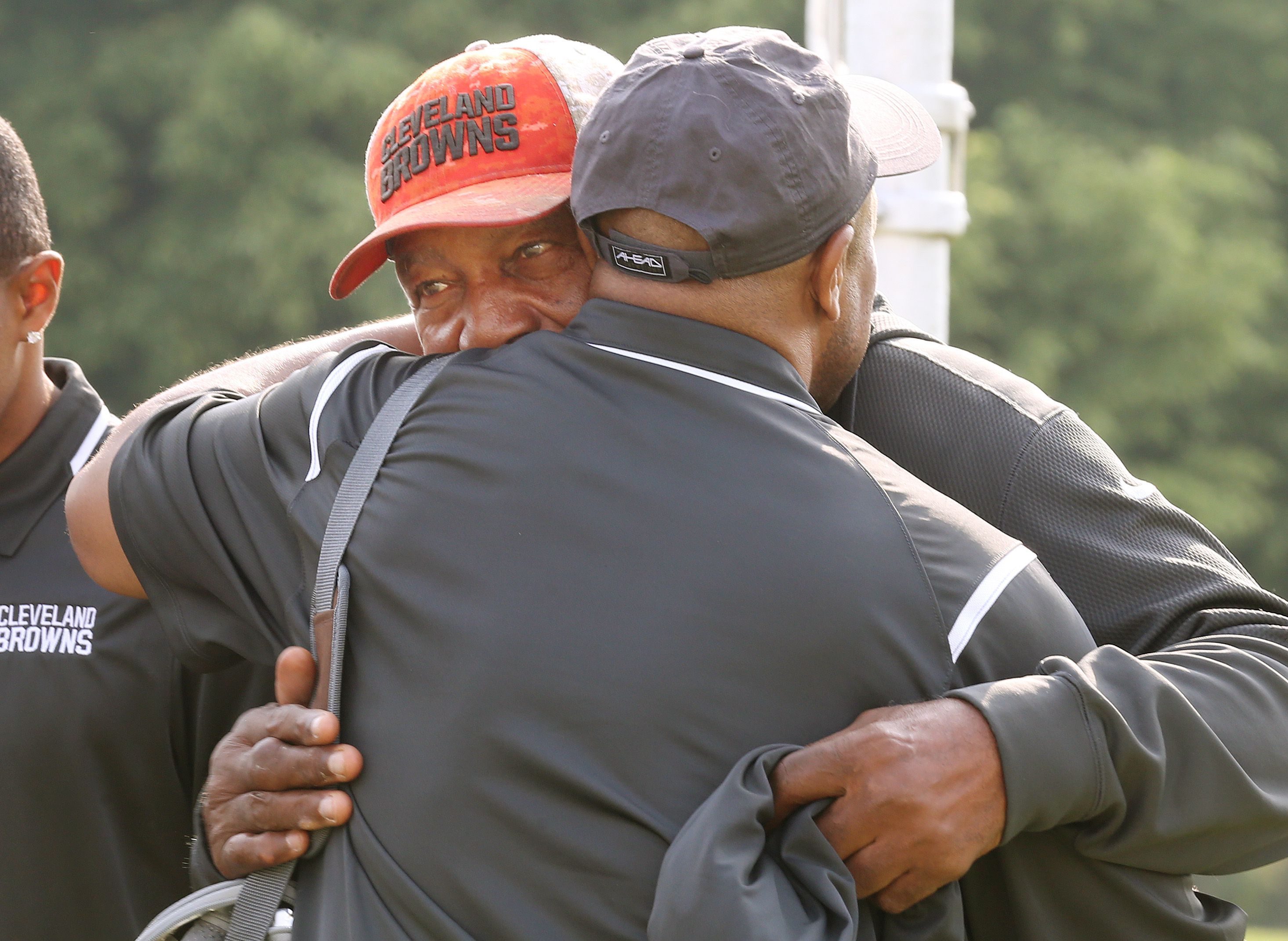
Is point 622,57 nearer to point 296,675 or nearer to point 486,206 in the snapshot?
point 486,206

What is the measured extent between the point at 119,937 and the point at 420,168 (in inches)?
59.6

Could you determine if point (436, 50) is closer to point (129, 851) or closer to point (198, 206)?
point (198, 206)

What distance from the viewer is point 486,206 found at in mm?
2188

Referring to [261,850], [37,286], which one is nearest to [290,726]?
[261,850]

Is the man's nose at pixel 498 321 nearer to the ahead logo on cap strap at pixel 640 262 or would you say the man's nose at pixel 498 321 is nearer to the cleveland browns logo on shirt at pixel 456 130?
the cleveland browns logo on shirt at pixel 456 130

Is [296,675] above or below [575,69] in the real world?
below

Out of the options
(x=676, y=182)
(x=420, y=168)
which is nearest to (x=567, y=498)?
(x=676, y=182)

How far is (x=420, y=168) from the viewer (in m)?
2.28

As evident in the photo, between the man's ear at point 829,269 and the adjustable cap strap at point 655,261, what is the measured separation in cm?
14

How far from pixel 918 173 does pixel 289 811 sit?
2.64 meters

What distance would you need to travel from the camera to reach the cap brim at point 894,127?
236cm

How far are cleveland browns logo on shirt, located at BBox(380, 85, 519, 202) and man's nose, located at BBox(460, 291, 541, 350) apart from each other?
0.72 feet

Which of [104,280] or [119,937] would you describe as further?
[104,280]

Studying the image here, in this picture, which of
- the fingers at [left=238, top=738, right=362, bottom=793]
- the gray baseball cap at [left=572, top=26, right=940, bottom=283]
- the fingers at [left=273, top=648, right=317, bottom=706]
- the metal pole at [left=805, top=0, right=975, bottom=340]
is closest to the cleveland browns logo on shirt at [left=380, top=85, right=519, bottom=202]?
the gray baseball cap at [left=572, top=26, right=940, bottom=283]
